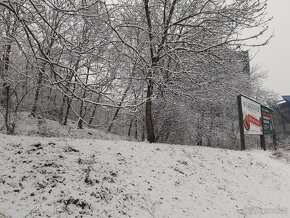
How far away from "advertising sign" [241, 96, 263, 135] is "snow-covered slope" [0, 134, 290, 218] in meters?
3.78

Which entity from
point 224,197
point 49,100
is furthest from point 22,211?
point 49,100

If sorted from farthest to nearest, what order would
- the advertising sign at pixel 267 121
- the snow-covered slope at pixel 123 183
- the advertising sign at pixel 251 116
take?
the advertising sign at pixel 267 121 → the advertising sign at pixel 251 116 → the snow-covered slope at pixel 123 183

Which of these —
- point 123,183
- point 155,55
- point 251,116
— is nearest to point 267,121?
point 251,116

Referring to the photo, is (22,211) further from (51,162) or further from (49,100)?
(49,100)

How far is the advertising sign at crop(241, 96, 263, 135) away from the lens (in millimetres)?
12656

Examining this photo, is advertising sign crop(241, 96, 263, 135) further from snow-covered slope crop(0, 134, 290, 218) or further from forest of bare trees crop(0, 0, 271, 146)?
snow-covered slope crop(0, 134, 290, 218)

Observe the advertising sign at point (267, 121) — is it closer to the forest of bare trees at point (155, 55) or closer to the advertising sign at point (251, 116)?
the advertising sign at point (251, 116)

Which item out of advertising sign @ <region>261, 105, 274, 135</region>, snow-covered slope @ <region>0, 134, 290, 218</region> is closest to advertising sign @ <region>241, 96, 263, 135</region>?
advertising sign @ <region>261, 105, 274, 135</region>

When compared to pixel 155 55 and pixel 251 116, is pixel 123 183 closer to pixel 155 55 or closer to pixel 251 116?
pixel 155 55

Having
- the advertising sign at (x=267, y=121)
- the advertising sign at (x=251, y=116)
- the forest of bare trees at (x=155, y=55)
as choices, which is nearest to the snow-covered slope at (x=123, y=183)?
the forest of bare trees at (x=155, y=55)

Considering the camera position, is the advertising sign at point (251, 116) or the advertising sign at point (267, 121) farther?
the advertising sign at point (267, 121)

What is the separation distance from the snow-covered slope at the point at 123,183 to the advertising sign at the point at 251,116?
378 cm

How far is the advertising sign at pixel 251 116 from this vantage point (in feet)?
41.5

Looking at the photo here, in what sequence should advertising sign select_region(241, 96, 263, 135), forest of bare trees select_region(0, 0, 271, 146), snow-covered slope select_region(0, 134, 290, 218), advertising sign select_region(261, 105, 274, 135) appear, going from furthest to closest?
advertising sign select_region(261, 105, 274, 135) < advertising sign select_region(241, 96, 263, 135) < forest of bare trees select_region(0, 0, 271, 146) < snow-covered slope select_region(0, 134, 290, 218)
